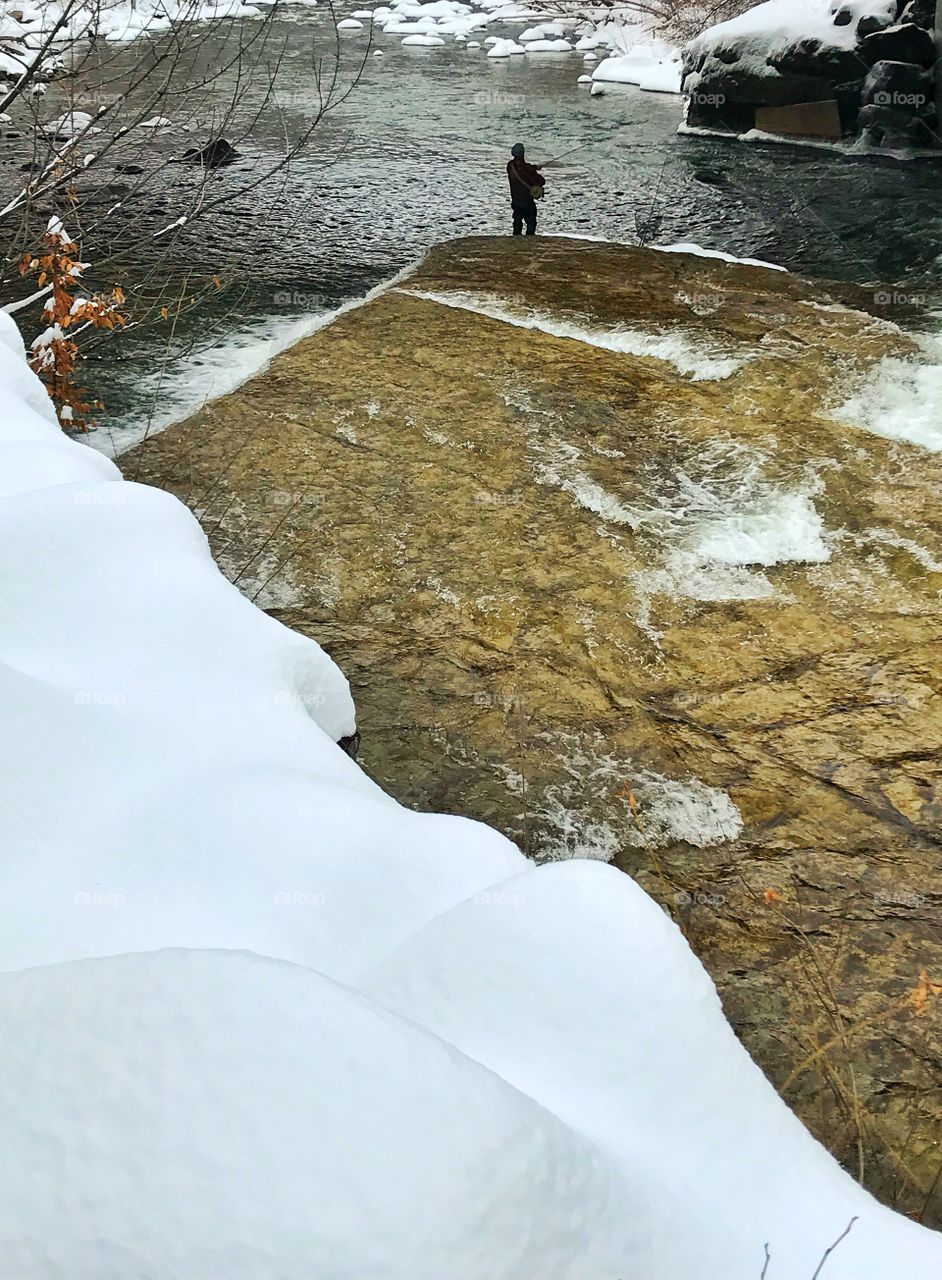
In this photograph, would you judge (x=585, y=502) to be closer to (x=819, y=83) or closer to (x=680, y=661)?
(x=680, y=661)

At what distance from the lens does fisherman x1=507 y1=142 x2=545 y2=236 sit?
973 centimetres

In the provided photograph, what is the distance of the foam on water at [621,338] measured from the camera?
23.2ft

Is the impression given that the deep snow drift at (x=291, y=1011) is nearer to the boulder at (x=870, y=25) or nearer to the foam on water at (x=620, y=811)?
the foam on water at (x=620, y=811)

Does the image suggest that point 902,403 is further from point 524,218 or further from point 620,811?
point 524,218

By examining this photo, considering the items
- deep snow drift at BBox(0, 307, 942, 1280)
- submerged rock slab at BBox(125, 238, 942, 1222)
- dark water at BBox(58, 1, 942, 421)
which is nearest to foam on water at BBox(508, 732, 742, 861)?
submerged rock slab at BBox(125, 238, 942, 1222)

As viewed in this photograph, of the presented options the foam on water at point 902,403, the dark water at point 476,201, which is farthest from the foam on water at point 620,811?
the dark water at point 476,201

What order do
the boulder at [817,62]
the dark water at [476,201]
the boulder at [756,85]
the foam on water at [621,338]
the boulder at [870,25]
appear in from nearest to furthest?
the foam on water at [621,338]
the dark water at [476,201]
the boulder at [870,25]
the boulder at [817,62]
the boulder at [756,85]

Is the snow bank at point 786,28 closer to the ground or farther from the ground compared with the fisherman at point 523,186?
farther from the ground

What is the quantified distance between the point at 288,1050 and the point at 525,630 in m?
3.37

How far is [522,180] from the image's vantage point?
978cm

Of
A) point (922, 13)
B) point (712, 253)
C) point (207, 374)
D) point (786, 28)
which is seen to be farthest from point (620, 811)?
point (786, 28)

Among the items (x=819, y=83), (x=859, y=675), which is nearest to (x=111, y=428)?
(x=859, y=675)

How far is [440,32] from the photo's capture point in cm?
2184

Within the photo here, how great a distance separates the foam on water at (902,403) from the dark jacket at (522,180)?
4.14m
